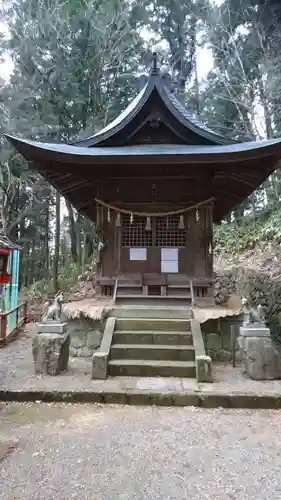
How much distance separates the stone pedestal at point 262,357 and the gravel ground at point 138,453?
85 centimetres

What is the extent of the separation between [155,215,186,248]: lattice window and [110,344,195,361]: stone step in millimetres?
2634

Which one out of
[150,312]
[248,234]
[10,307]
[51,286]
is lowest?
[10,307]

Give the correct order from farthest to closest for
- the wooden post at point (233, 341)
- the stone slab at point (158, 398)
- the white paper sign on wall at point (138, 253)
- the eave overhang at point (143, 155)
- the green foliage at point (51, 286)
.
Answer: the green foliage at point (51, 286)
the white paper sign on wall at point (138, 253)
the eave overhang at point (143, 155)
the wooden post at point (233, 341)
the stone slab at point (158, 398)

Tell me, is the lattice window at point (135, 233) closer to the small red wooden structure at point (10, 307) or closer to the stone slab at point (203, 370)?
the small red wooden structure at point (10, 307)

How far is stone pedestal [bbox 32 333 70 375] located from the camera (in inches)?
193

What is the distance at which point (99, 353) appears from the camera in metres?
4.90

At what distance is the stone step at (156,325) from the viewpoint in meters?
5.70

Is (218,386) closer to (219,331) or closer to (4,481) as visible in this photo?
(219,331)

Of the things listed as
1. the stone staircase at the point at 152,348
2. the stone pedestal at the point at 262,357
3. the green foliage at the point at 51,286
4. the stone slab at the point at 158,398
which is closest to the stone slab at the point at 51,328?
the stone staircase at the point at 152,348

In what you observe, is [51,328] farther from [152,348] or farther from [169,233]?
[169,233]

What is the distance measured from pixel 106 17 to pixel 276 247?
13.7m

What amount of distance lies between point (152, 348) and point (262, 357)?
1.64 m

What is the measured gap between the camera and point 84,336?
6367mm

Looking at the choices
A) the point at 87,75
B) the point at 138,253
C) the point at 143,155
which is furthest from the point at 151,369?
the point at 87,75
